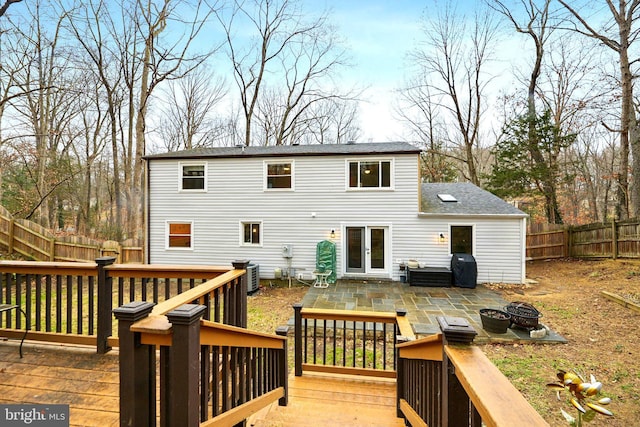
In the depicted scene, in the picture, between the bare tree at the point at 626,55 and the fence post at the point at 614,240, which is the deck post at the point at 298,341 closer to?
the fence post at the point at 614,240

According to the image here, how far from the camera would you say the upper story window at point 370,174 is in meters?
9.89

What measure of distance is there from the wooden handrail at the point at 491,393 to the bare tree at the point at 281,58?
16.1m

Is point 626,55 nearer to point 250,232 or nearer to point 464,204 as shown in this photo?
point 464,204

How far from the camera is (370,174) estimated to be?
1001 cm

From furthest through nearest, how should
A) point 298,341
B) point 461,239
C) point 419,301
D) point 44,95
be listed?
point 44,95 < point 461,239 < point 419,301 < point 298,341

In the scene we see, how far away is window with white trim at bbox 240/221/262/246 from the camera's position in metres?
10.5

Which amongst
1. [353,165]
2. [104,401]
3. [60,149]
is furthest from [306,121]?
[104,401]

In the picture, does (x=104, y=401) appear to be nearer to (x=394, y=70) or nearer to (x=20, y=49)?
(x=20, y=49)

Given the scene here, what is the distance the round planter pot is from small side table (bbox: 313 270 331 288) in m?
4.64

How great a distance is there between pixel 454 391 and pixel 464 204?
9.85 m

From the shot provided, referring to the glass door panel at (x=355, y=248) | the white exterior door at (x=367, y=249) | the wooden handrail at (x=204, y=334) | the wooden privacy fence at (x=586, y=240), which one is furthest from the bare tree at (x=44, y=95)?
the wooden privacy fence at (x=586, y=240)

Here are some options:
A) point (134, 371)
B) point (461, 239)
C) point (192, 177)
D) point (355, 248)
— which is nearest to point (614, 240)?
point (461, 239)

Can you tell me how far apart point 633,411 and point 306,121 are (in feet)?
57.2

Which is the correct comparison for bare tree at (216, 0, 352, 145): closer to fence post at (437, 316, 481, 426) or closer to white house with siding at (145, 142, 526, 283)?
white house with siding at (145, 142, 526, 283)
